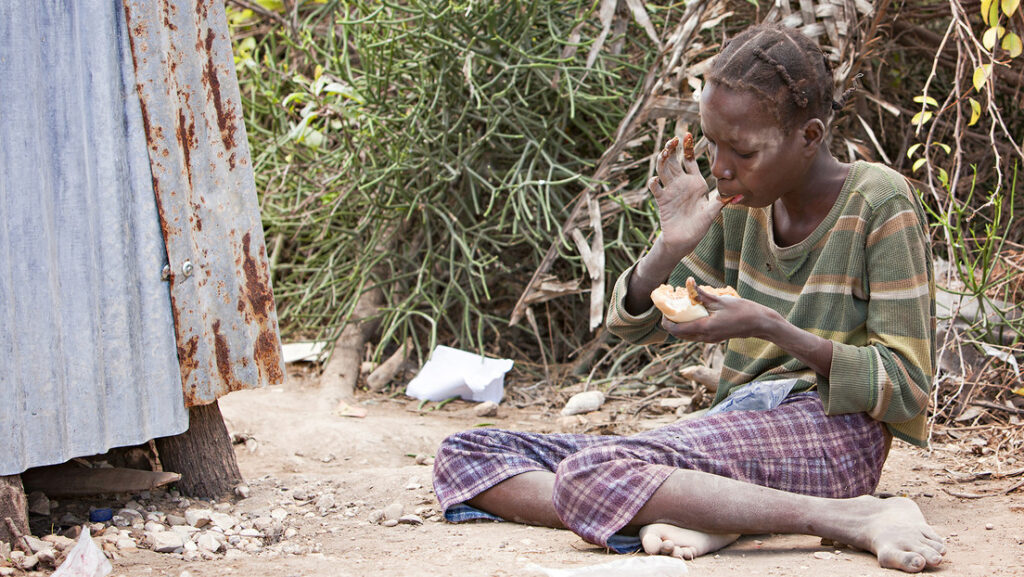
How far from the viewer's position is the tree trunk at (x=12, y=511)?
7.06ft

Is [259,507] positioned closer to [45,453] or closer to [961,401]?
[45,453]

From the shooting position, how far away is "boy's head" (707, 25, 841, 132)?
203 cm

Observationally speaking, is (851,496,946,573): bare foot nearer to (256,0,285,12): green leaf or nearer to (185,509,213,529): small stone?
(185,509,213,529): small stone

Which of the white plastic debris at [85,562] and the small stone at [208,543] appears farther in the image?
the small stone at [208,543]

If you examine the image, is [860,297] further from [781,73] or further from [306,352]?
[306,352]

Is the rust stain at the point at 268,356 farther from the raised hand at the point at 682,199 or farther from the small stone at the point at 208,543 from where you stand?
the raised hand at the point at 682,199

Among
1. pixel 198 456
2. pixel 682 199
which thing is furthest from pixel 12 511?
pixel 682 199

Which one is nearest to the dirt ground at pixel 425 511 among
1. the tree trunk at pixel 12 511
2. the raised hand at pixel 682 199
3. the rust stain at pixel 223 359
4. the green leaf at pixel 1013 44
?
A: the tree trunk at pixel 12 511

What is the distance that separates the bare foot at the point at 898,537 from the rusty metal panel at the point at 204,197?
5.19ft

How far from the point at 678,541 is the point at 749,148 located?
0.85m

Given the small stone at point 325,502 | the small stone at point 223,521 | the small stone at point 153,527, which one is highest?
the small stone at point 153,527

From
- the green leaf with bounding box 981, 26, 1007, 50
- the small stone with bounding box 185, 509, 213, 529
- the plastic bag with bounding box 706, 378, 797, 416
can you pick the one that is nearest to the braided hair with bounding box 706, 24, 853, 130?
the plastic bag with bounding box 706, 378, 797, 416

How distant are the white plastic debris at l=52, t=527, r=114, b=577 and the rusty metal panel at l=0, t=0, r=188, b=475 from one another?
258 mm

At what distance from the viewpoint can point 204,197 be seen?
8.36 feet
